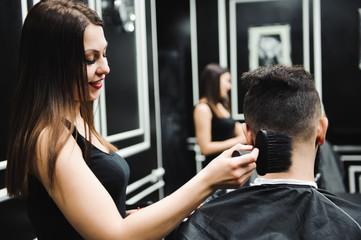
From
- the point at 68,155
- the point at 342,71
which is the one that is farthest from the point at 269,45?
the point at 68,155

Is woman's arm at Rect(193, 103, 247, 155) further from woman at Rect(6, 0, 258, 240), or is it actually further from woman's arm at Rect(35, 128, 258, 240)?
woman's arm at Rect(35, 128, 258, 240)

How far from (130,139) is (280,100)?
1642 millimetres

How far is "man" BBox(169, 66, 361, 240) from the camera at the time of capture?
122 centimetres

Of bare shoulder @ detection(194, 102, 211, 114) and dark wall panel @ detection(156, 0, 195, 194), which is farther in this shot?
dark wall panel @ detection(156, 0, 195, 194)

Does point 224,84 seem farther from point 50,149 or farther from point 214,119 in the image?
point 50,149

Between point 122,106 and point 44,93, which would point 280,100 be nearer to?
point 44,93

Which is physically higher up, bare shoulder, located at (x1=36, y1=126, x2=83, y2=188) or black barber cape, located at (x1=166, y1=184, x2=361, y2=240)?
bare shoulder, located at (x1=36, y1=126, x2=83, y2=188)

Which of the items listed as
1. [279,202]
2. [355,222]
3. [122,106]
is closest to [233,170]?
[279,202]

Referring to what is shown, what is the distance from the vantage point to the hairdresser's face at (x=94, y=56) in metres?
1.16

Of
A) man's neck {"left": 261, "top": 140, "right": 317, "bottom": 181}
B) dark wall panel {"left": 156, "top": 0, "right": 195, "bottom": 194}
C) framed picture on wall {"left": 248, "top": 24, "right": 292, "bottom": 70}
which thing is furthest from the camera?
dark wall panel {"left": 156, "top": 0, "right": 195, "bottom": 194}

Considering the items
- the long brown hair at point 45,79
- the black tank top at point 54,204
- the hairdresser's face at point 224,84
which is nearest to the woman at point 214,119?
the hairdresser's face at point 224,84

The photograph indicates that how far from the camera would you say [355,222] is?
1.19m

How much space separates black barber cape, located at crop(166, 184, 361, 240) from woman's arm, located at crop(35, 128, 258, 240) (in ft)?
0.86

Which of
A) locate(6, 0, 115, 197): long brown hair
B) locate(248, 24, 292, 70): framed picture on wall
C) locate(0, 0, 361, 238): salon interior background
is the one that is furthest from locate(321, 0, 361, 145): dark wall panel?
locate(6, 0, 115, 197): long brown hair
